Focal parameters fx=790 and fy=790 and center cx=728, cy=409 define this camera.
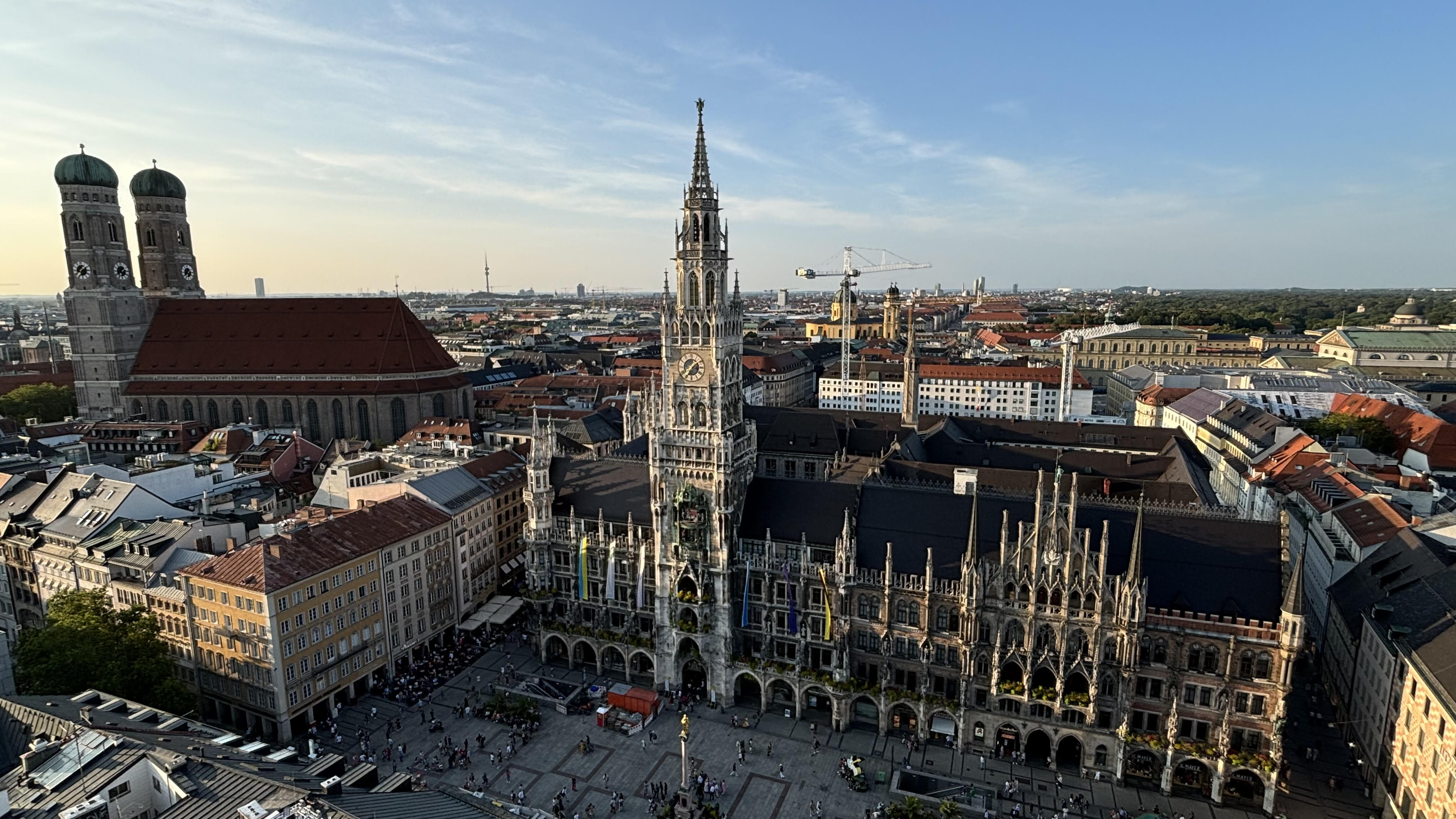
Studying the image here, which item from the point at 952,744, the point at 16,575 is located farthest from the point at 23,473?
the point at 952,744

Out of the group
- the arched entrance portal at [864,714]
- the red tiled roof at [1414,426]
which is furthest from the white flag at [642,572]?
the red tiled roof at [1414,426]

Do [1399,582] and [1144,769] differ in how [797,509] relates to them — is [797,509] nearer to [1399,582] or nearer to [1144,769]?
[1144,769]

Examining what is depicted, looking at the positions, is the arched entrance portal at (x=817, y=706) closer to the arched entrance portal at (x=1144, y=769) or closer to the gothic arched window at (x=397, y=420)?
the arched entrance portal at (x=1144, y=769)

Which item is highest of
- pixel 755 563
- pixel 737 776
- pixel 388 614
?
pixel 755 563

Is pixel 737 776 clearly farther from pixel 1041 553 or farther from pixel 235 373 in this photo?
pixel 235 373

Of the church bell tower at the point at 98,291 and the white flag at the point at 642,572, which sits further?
the church bell tower at the point at 98,291

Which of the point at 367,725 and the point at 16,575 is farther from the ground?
the point at 16,575

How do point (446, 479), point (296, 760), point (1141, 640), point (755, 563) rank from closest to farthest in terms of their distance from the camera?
point (296, 760) < point (1141, 640) < point (755, 563) < point (446, 479)
